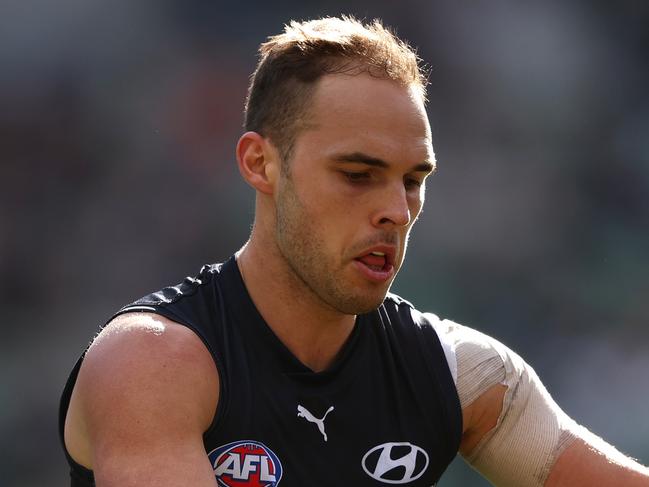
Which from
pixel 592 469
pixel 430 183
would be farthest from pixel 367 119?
pixel 430 183

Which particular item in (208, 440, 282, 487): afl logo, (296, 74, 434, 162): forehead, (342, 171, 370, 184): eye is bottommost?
(208, 440, 282, 487): afl logo

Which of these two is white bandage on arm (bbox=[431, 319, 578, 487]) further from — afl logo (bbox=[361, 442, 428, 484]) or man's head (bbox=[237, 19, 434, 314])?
man's head (bbox=[237, 19, 434, 314])

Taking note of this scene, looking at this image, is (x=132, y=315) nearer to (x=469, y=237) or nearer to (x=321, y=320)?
(x=321, y=320)

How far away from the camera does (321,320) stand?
2967 millimetres

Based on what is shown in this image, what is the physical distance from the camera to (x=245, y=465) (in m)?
2.68

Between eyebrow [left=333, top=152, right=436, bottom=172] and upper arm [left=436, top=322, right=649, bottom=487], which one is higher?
eyebrow [left=333, top=152, right=436, bottom=172]

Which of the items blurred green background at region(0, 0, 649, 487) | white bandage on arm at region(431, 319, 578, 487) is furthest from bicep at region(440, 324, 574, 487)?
blurred green background at region(0, 0, 649, 487)

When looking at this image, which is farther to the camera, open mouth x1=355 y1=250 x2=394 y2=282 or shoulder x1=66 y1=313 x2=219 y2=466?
open mouth x1=355 y1=250 x2=394 y2=282

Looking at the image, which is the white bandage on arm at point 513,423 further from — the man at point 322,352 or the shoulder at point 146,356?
the shoulder at point 146,356

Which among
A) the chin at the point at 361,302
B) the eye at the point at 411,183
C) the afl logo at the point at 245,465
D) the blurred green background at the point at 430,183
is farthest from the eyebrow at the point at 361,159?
the blurred green background at the point at 430,183

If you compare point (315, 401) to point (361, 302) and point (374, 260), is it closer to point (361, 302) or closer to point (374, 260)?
point (361, 302)

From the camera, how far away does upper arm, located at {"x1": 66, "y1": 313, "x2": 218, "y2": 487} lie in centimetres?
243

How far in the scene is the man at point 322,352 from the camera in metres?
2.58

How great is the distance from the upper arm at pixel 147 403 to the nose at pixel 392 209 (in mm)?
592
